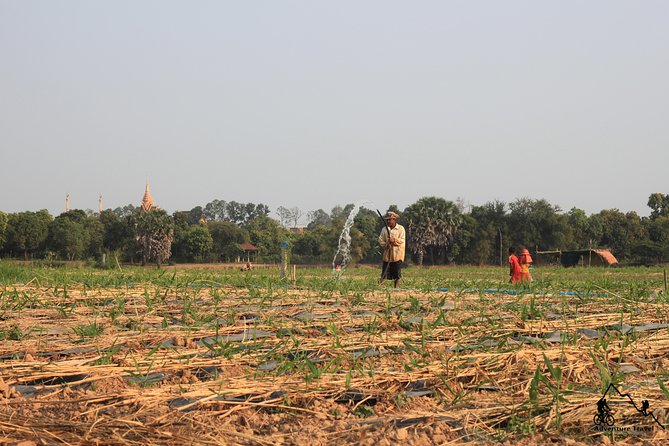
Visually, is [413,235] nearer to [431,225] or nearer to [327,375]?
[431,225]

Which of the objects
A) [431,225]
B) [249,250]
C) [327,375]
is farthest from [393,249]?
[249,250]

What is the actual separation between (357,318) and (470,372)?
1785 mm

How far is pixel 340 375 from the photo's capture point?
125 inches

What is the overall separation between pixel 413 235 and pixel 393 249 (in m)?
42.8

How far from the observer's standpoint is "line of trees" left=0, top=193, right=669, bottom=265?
51438mm

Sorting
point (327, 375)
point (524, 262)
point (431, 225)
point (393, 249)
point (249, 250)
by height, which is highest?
point (431, 225)

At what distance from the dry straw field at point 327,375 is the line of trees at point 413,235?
4437cm

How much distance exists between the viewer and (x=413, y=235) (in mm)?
51781

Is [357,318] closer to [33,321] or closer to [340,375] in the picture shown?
[340,375]

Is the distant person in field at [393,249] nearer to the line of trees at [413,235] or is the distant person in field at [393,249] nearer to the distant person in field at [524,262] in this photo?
the distant person in field at [524,262]

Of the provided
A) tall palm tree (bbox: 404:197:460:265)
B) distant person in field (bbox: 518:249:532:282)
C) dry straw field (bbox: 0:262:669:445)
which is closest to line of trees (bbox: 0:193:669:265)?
tall palm tree (bbox: 404:197:460:265)

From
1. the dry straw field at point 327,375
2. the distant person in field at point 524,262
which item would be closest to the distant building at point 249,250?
the distant person in field at point 524,262

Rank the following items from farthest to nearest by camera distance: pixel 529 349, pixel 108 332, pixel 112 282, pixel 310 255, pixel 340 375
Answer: pixel 310 255 → pixel 112 282 → pixel 108 332 → pixel 529 349 → pixel 340 375

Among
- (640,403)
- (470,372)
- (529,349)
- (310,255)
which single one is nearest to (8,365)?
(470,372)
